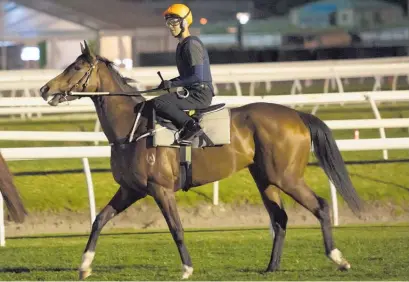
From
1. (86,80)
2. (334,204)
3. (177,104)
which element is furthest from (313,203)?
(334,204)

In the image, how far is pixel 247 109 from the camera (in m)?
8.84

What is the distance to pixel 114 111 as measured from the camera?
8695 millimetres

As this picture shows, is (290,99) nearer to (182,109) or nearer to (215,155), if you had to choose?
(215,155)

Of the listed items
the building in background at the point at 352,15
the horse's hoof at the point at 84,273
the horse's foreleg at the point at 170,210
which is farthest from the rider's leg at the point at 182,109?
the building in background at the point at 352,15

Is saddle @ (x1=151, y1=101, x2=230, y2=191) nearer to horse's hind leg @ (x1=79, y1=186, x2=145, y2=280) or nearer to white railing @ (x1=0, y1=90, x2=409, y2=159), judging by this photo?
horse's hind leg @ (x1=79, y1=186, x2=145, y2=280)

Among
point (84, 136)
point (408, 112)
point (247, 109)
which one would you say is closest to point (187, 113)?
point (247, 109)

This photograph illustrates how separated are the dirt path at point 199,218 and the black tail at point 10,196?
2893mm

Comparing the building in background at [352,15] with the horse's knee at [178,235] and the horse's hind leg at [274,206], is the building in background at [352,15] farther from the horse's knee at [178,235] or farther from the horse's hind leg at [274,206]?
the horse's knee at [178,235]

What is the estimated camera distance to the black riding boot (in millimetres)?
8531

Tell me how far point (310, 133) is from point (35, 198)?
4.09 metres

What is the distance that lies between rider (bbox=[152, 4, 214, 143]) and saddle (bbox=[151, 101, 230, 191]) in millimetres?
53

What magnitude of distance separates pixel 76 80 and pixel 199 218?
3482 millimetres

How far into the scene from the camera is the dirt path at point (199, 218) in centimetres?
1157

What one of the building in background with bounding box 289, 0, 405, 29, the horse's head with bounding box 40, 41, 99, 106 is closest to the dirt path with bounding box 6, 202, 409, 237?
the horse's head with bounding box 40, 41, 99, 106
